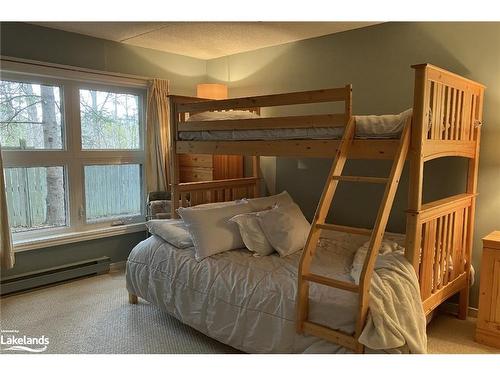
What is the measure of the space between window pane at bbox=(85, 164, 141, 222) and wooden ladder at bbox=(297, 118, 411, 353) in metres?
2.69

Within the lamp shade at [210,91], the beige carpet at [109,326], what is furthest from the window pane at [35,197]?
the lamp shade at [210,91]

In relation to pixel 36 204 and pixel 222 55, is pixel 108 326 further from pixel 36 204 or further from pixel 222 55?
pixel 222 55

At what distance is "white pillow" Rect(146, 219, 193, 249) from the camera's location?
9.92 ft

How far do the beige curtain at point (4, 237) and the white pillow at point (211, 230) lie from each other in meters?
1.48

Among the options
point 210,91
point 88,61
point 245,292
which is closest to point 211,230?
point 245,292

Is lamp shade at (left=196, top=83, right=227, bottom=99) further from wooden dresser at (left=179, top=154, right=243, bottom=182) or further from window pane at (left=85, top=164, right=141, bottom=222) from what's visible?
window pane at (left=85, top=164, right=141, bottom=222)

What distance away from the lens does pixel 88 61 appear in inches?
151

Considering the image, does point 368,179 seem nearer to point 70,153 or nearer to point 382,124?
point 382,124

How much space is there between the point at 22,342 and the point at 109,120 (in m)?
2.25

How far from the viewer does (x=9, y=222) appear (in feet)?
11.1

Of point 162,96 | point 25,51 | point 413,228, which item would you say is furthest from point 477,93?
point 25,51

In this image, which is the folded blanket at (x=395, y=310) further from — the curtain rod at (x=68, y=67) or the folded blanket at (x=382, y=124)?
the curtain rod at (x=68, y=67)

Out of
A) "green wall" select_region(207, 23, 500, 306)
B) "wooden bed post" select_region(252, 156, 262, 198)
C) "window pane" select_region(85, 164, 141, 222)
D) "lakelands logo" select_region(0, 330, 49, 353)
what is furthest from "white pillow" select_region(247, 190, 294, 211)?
"lakelands logo" select_region(0, 330, 49, 353)
